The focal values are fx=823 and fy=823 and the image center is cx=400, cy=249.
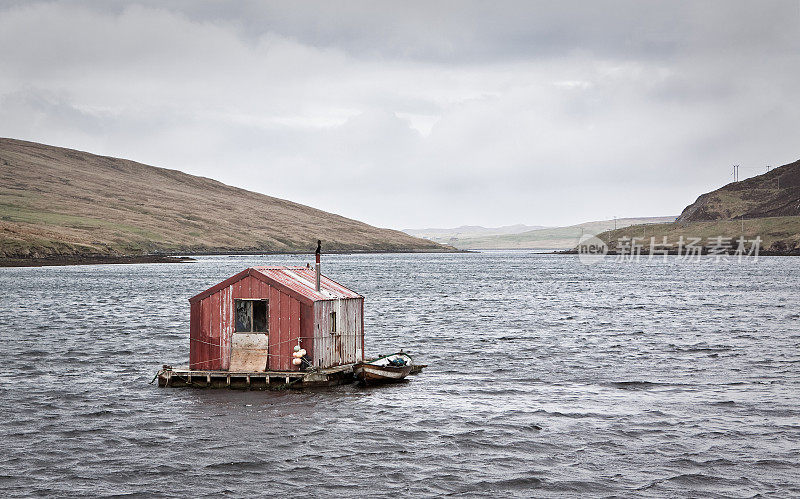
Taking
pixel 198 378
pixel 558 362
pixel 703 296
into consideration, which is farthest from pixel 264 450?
pixel 703 296

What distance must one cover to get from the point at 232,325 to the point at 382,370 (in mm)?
6231

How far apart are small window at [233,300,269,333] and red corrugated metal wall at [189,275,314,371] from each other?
24 centimetres

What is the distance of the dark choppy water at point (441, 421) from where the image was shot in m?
20.2

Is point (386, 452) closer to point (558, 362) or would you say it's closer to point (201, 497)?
point (201, 497)

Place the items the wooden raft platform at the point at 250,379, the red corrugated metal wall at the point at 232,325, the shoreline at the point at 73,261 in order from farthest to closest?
the shoreline at the point at 73,261 < the red corrugated metal wall at the point at 232,325 < the wooden raft platform at the point at 250,379

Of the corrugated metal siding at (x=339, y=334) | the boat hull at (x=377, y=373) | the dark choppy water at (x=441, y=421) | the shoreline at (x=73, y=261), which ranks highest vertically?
the shoreline at (x=73, y=261)

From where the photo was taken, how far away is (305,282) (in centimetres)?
3316

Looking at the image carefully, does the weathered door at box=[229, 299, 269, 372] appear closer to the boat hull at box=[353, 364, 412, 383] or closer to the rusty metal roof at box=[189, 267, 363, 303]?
the rusty metal roof at box=[189, 267, 363, 303]

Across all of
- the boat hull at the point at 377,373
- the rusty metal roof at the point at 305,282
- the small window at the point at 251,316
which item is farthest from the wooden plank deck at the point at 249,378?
the rusty metal roof at the point at 305,282

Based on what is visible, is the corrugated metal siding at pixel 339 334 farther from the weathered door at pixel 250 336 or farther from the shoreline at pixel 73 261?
the shoreline at pixel 73 261

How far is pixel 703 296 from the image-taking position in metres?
89.9

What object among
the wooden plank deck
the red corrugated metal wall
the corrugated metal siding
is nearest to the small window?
the red corrugated metal wall

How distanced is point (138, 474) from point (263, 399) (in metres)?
8.71

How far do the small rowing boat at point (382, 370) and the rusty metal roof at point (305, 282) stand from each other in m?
2.95
